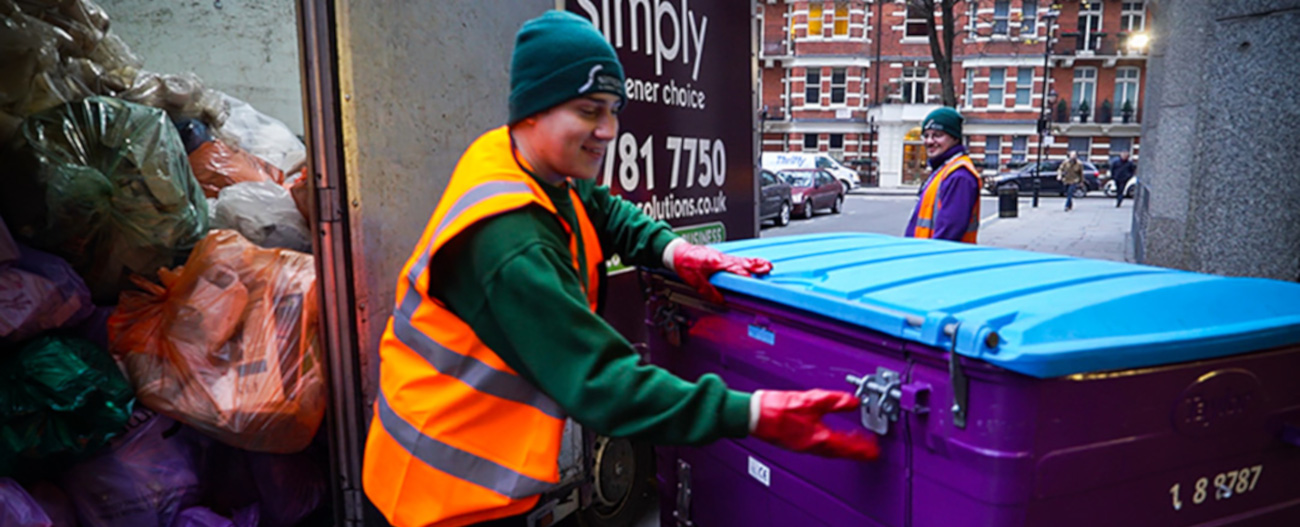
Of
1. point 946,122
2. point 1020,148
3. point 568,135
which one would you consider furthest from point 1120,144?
point 568,135

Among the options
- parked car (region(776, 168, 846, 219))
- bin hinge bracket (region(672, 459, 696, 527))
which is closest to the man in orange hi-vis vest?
bin hinge bracket (region(672, 459, 696, 527))

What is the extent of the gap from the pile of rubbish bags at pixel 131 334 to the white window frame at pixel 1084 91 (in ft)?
135

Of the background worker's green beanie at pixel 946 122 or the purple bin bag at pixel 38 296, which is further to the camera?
the background worker's green beanie at pixel 946 122

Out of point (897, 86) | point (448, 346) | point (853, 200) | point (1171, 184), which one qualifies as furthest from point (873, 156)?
point (448, 346)

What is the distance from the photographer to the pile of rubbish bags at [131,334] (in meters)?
2.49

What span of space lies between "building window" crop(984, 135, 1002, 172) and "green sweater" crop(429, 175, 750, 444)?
39230 millimetres

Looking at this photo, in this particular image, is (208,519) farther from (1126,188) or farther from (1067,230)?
(1126,188)

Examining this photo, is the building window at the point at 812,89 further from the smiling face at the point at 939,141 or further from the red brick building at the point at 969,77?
the smiling face at the point at 939,141

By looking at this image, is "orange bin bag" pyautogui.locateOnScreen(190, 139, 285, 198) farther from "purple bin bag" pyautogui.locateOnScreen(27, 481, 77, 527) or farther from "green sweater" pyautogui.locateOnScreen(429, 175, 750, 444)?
"green sweater" pyautogui.locateOnScreen(429, 175, 750, 444)

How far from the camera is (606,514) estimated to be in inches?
131

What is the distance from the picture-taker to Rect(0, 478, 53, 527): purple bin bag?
2.23 metres

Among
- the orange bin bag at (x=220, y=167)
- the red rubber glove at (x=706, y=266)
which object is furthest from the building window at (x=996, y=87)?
the red rubber glove at (x=706, y=266)

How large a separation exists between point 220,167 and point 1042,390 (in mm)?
3970

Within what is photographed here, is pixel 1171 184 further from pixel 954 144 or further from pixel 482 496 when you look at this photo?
pixel 482 496
